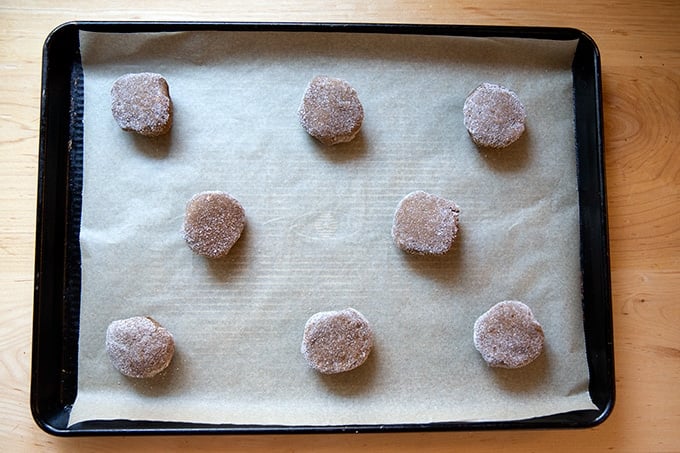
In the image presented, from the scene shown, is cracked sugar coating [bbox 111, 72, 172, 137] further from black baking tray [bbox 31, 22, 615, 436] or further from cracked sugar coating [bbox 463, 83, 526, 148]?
cracked sugar coating [bbox 463, 83, 526, 148]

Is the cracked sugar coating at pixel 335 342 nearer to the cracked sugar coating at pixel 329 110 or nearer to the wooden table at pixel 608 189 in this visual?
the wooden table at pixel 608 189

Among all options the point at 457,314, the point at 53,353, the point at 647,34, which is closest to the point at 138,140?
the point at 53,353

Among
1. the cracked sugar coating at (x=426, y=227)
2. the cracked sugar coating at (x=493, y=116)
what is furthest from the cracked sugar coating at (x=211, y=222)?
the cracked sugar coating at (x=493, y=116)

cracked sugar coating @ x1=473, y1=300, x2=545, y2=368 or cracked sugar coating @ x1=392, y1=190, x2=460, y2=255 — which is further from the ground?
cracked sugar coating @ x1=392, y1=190, x2=460, y2=255

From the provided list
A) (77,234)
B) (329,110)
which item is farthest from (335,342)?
(77,234)

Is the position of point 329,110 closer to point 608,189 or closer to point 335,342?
point 335,342

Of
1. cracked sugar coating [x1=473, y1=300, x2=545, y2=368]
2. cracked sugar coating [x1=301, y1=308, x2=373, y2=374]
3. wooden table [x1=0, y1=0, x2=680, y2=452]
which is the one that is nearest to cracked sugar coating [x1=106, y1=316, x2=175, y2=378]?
wooden table [x1=0, y1=0, x2=680, y2=452]

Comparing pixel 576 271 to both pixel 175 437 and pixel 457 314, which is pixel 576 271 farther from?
pixel 175 437
